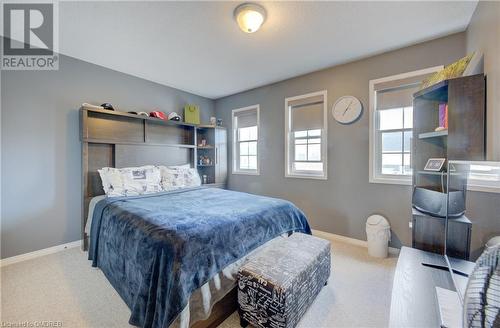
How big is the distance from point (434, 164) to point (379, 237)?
45.3 inches

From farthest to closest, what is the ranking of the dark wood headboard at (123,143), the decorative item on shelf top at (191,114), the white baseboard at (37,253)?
1. the decorative item on shelf top at (191,114)
2. the dark wood headboard at (123,143)
3. the white baseboard at (37,253)

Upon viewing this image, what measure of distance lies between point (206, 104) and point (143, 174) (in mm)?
2314

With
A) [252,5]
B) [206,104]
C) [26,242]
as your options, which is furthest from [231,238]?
[206,104]

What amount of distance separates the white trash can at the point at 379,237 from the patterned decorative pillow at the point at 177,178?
8.88 ft

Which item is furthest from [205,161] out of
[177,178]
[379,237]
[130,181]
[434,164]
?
[434,164]

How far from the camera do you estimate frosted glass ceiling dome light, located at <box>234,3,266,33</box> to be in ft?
6.07

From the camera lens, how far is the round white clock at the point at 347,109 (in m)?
2.87

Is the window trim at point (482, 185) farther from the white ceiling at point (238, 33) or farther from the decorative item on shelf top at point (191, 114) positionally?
the decorative item on shelf top at point (191, 114)

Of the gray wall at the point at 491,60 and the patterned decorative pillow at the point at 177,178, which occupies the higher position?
the gray wall at the point at 491,60

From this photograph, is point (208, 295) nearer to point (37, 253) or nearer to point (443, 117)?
point (443, 117)

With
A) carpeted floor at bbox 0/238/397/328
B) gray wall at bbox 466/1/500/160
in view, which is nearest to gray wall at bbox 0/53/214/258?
carpeted floor at bbox 0/238/397/328

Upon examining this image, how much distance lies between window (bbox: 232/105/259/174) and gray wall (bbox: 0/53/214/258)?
2.31 meters

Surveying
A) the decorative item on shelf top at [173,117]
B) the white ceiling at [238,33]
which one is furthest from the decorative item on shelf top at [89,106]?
the decorative item on shelf top at [173,117]

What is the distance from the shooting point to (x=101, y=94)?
3090mm
